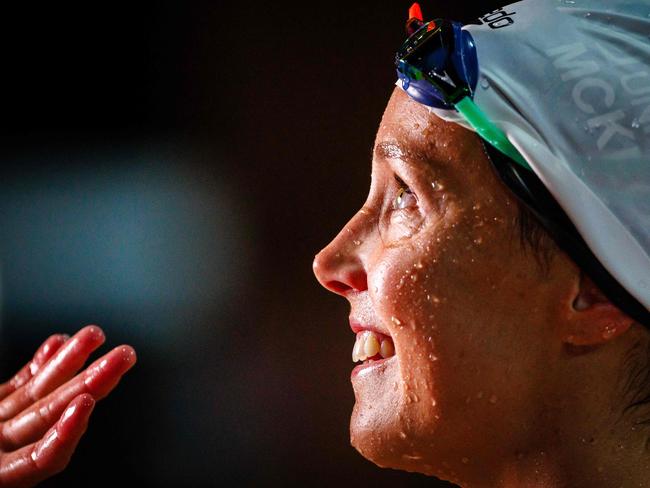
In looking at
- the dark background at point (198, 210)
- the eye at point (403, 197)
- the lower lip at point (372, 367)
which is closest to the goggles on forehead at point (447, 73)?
the eye at point (403, 197)

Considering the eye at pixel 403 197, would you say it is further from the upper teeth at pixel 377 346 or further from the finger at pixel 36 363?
the finger at pixel 36 363

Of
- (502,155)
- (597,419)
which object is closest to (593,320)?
(597,419)

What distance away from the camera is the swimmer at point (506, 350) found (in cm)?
104

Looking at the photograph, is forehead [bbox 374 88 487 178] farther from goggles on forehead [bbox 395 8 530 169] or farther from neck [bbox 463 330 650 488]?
neck [bbox 463 330 650 488]

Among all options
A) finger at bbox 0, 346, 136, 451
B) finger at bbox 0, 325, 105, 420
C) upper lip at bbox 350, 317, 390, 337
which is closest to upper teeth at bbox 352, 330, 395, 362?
upper lip at bbox 350, 317, 390, 337

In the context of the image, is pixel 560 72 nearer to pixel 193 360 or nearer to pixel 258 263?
pixel 258 263

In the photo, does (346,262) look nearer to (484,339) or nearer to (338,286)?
(338,286)

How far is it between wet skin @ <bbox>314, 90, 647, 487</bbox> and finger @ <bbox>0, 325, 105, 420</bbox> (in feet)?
2.20

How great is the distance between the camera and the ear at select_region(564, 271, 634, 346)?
103cm

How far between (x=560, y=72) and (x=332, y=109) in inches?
40.8

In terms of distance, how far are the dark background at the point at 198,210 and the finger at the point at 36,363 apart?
1.72 ft

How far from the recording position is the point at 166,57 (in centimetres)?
205

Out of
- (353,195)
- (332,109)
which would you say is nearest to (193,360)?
(353,195)

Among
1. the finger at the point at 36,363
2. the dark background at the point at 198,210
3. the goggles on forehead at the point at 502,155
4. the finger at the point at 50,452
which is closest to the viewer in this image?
the goggles on forehead at the point at 502,155
